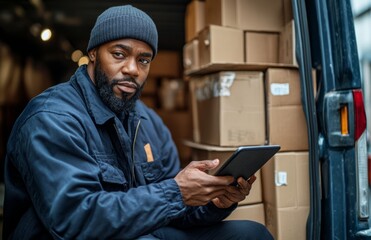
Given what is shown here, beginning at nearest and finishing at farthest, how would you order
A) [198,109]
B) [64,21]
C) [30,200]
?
[30,200] < [198,109] < [64,21]

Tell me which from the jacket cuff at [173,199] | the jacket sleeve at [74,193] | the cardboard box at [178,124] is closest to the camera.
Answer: the jacket sleeve at [74,193]

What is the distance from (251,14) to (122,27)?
103 cm

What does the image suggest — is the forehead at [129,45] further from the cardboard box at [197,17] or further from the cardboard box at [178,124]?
the cardboard box at [178,124]

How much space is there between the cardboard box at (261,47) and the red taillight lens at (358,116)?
2.83 ft

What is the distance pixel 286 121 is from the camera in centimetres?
231

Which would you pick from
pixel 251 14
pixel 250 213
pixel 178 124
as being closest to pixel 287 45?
pixel 251 14

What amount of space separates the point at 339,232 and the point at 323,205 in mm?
133

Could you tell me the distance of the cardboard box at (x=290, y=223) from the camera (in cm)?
224

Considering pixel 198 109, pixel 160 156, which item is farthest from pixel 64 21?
pixel 160 156

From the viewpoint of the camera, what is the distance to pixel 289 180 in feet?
7.40

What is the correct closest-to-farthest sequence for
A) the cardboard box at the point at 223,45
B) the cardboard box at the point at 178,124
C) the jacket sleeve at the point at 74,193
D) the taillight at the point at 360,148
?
the jacket sleeve at the point at 74,193 < the taillight at the point at 360,148 < the cardboard box at the point at 223,45 < the cardboard box at the point at 178,124

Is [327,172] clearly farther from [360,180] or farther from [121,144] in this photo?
[121,144]

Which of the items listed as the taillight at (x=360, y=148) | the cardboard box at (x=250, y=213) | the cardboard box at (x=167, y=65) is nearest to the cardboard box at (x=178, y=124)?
the cardboard box at (x=167, y=65)

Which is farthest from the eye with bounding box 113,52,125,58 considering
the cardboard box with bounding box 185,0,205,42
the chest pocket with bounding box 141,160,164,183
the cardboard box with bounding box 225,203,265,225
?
the cardboard box with bounding box 185,0,205,42
